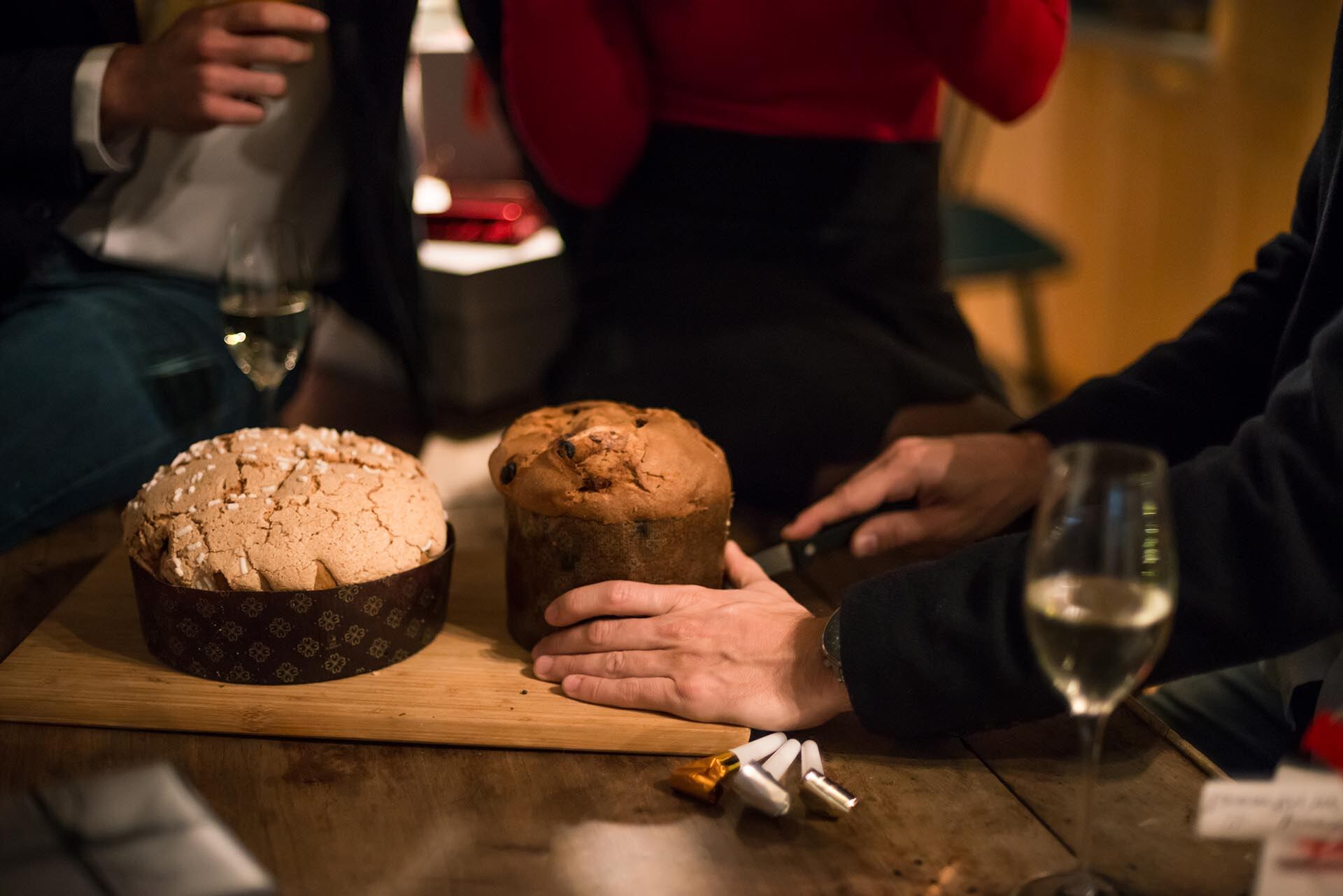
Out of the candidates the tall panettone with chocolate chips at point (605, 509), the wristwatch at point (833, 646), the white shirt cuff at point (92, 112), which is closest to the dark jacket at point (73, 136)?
the white shirt cuff at point (92, 112)

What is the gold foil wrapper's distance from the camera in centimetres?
85

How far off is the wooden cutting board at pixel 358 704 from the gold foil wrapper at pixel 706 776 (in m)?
0.05

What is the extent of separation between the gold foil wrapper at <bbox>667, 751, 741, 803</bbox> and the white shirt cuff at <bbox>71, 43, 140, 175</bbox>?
99 cm

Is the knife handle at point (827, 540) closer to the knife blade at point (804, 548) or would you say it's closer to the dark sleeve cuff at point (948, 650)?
the knife blade at point (804, 548)

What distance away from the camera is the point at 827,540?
1.22 m

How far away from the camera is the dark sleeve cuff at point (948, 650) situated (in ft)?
2.86

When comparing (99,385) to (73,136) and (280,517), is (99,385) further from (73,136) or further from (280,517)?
(280,517)

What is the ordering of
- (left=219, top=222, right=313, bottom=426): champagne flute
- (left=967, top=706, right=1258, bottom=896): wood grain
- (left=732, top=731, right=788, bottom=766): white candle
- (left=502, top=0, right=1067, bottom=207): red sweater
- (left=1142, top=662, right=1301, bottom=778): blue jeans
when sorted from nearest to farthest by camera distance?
1. (left=967, top=706, right=1258, bottom=896): wood grain
2. (left=732, top=731, right=788, bottom=766): white candle
3. (left=1142, top=662, right=1301, bottom=778): blue jeans
4. (left=219, top=222, right=313, bottom=426): champagne flute
5. (left=502, top=0, right=1067, bottom=207): red sweater

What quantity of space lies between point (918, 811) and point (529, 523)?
377 millimetres

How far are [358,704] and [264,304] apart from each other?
1.80 ft

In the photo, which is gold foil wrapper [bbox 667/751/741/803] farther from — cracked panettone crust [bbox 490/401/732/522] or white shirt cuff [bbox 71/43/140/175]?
white shirt cuff [bbox 71/43/140/175]

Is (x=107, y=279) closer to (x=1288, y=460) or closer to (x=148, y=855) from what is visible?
(x=148, y=855)

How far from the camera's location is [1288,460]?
2.77 ft

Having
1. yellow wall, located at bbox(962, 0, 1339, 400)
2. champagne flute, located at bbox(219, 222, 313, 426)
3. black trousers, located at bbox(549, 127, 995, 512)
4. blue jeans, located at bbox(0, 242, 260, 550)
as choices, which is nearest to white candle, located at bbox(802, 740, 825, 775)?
black trousers, located at bbox(549, 127, 995, 512)
